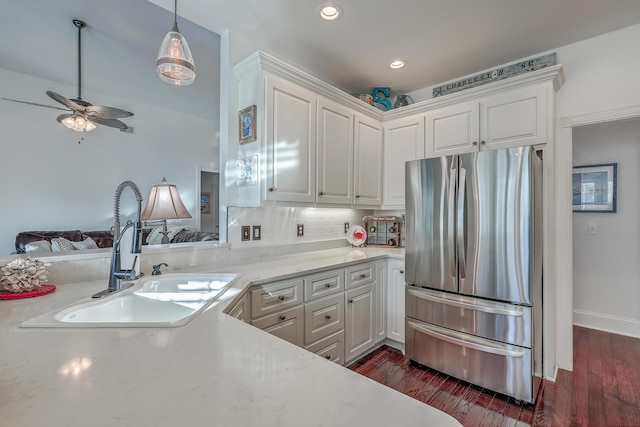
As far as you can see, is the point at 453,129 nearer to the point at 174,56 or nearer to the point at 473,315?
the point at 473,315

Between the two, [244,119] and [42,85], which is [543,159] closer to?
[244,119]

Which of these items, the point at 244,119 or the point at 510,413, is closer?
the point at 510,413

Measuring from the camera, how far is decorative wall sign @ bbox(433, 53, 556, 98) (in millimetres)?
2399

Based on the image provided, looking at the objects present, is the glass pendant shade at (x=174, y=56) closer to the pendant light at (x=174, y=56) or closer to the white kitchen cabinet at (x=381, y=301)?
the pendant light at (x=174, y=56)

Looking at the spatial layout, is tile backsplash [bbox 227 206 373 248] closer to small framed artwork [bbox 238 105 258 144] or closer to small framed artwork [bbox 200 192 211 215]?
small framed artwork [bbox 238 105 258 144]

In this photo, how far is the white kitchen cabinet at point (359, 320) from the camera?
7.30ft

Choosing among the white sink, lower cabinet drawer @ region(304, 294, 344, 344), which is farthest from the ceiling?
Answer: lower cabinet drawer @ region(304, 294, 344, 344)

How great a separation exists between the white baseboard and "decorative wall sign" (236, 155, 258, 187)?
3721 millimetres

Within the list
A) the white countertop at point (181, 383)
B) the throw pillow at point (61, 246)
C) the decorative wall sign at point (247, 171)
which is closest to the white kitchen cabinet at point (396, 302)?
the decorative wall sign at point (247, 171)

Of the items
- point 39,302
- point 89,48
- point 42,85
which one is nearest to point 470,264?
point 39,302

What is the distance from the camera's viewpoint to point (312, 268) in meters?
1.94

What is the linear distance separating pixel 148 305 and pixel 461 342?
6.50 ft

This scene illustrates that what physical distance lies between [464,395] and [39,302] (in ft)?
7.90

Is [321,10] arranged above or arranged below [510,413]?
above
